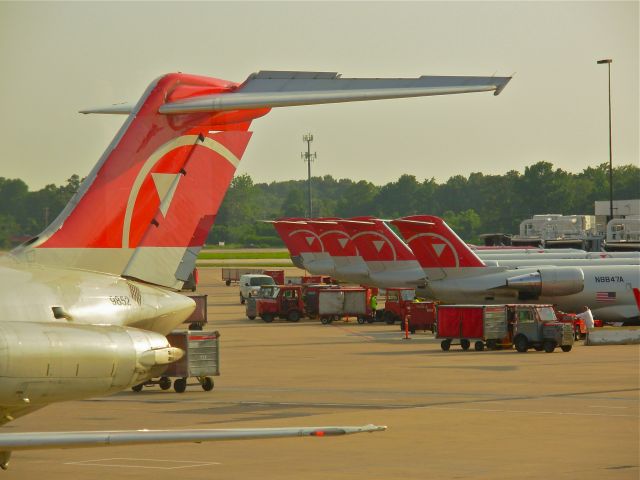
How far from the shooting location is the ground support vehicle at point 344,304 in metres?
70.5

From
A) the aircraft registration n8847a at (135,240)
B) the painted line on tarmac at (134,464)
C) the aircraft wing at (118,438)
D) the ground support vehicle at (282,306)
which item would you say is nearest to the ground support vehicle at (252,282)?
the ground support vehicle at (282,306)

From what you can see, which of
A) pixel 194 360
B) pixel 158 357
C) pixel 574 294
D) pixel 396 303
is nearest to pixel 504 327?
pixel 574 294

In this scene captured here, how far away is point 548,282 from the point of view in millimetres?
57781

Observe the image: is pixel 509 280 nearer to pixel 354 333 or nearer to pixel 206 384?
pixel 354 333

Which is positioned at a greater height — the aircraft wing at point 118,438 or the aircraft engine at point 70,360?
the aircraft engine at point 70,360

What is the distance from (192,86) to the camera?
18.6 meters

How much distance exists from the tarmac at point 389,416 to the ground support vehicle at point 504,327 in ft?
2.52

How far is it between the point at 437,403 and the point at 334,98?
16.1 m

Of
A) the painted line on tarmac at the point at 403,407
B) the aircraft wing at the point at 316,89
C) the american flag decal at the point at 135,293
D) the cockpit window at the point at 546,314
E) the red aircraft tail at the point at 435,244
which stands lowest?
the painted line on tarmac at the point at 403,407

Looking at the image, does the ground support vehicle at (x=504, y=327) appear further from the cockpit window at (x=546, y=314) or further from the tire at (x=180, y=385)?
the tire at (x=180, y=385)

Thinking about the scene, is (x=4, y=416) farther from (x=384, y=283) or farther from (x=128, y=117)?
(x=384, y=283)

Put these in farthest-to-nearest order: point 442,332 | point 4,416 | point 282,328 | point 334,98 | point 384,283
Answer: point 384,283, point 282,328, point 442,332, point 334,98, point 4,416

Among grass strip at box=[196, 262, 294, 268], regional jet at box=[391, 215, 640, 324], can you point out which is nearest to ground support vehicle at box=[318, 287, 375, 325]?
regional jet at box=[391, 215, 640, 324]

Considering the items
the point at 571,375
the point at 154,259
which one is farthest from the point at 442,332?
the point at 154,259
